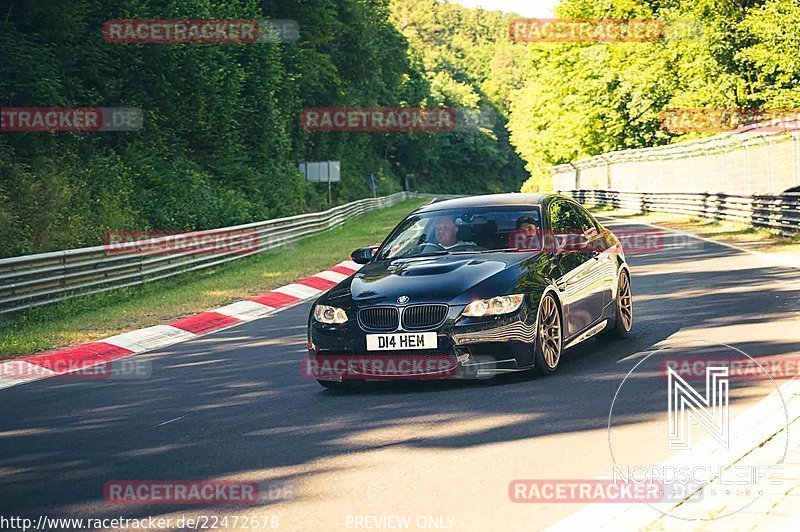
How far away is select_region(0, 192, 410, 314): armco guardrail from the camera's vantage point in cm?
1688

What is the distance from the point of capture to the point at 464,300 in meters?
8.91

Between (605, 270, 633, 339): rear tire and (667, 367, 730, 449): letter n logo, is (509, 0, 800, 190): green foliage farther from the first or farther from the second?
(667, 367, 730, 449): letter n logo

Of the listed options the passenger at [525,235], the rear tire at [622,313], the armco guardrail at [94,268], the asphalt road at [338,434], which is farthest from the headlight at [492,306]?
the armco guardrail at [94,268]

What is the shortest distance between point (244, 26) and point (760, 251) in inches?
975

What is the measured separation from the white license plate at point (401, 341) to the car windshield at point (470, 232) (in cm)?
143

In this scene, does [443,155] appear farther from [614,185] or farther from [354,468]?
[354,468]

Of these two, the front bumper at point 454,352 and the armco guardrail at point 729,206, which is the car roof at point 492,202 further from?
the armco guardrail at point 729,206

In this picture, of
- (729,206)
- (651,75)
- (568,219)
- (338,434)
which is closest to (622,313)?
(568,219)

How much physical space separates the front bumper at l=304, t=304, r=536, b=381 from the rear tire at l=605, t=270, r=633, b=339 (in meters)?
2.41

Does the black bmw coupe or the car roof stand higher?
the car roof

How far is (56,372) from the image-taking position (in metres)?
12.5

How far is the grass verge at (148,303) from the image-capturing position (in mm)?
15391

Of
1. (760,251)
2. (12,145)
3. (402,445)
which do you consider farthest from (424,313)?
(12,145)

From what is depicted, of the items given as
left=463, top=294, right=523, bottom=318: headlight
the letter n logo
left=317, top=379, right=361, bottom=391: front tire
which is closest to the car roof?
left=463, top=294, right=523, bottom=318: headlight
